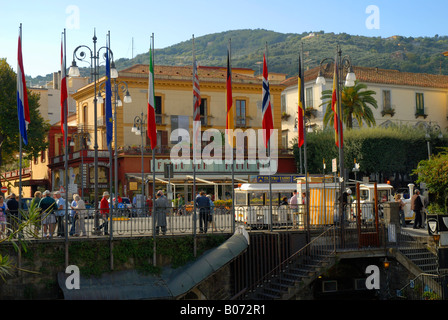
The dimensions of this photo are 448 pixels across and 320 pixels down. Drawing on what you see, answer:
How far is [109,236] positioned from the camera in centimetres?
2148

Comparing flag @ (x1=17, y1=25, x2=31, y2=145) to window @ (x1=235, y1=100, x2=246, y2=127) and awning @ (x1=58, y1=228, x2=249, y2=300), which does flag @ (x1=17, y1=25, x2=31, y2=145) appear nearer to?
awning @ (x1=58, y1=228, x2=249, y2=300)

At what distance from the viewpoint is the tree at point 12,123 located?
53875 mm

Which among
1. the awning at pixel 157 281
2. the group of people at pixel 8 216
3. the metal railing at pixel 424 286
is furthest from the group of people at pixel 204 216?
the metal railing at pixel 424 286

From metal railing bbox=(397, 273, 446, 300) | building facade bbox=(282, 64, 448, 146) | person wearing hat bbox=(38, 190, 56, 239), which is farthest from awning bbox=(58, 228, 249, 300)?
building facade bbox=(282, 64, 448, 146)

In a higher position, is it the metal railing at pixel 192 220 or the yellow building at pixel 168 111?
the yellow building at pixel 168 111

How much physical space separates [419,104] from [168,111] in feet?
83.4

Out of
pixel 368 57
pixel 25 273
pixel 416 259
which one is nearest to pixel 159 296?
pixel 25 273

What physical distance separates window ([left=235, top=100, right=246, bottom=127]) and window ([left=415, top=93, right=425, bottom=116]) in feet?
59.5

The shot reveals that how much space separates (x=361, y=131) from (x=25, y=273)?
122 feet

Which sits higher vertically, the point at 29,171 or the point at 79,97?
the point at 79,97

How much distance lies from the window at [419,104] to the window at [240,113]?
18140 mm

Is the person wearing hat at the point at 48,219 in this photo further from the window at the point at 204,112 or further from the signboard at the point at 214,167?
the window at the point at 204,112
